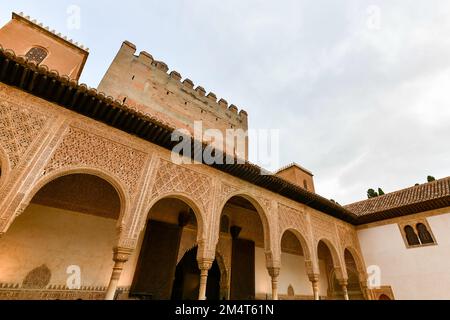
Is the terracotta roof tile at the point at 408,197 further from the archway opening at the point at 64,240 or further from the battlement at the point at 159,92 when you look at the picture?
the archway opening at the point at 64,240

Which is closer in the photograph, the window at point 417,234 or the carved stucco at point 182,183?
the carved stucco at point 182,183

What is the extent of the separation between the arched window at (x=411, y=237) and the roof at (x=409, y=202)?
0.58 metres

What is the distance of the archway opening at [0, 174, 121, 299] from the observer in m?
5.09

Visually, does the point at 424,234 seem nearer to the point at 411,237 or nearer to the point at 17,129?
the point at 411,237

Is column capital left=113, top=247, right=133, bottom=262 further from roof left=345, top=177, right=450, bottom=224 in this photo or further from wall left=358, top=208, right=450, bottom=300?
roof left=345, top=177, right=450, bottom=224

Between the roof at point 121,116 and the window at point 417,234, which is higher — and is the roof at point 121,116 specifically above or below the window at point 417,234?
above

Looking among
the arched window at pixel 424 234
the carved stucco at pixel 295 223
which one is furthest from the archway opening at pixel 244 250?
the arched window at pixel 424 234

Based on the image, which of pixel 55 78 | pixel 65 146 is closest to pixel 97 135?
pixel 65 146

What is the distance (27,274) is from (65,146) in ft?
10.2

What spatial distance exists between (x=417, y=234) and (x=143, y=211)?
32.7 ft

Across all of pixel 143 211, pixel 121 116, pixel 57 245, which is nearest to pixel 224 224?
pixel 143 211

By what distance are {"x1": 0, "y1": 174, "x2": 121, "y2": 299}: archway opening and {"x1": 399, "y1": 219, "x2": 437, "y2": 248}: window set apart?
10.5 metres

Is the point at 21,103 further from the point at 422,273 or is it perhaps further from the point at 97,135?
the point at 422,273

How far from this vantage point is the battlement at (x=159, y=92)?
30.5 ft
